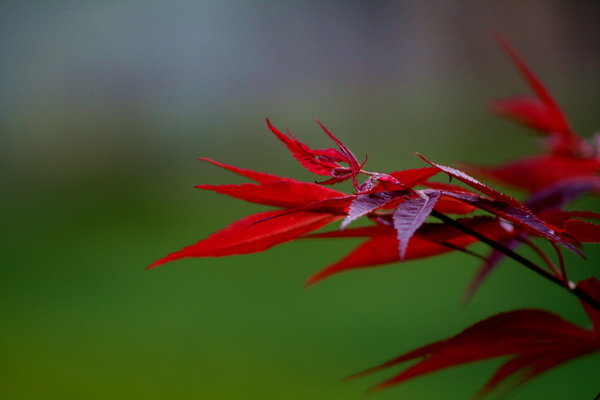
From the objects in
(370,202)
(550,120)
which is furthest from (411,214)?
(550,120)

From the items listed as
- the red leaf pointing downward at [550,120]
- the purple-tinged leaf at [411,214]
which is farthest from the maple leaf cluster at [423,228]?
the red leaf pointing downward at [550,120]

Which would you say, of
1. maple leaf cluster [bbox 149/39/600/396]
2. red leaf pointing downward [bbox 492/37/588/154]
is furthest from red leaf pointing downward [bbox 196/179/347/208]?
red leaf pointing downward [bbox 492/37/588/154]

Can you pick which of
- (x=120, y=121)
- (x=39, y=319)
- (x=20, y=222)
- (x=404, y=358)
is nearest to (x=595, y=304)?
(x=404, y=358)

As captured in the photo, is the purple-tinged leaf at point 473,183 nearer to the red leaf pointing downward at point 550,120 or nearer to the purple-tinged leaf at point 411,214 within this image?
the purple-tinged leaf at point 411,214

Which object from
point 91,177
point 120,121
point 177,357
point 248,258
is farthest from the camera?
point 120,121

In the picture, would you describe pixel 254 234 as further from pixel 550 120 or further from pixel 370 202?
pixel 550 120

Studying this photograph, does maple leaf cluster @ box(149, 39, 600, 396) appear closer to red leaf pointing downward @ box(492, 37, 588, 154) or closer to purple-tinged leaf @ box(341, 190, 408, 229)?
purple-tinged leaf @ box(341, 190, 408, 229)

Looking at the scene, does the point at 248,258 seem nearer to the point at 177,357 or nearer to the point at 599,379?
the point at 177,357
